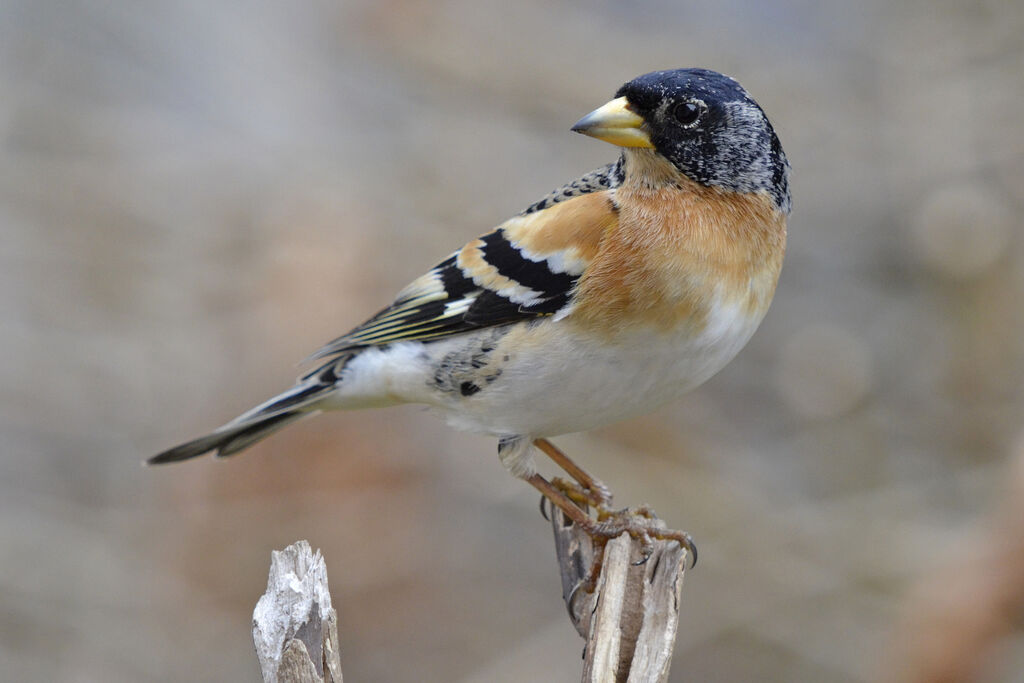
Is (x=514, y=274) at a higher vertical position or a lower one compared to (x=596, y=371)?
higher

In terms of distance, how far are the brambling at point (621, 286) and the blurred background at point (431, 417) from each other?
1571 mm

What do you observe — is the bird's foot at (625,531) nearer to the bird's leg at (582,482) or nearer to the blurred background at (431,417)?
the bird's leg at (582,482)

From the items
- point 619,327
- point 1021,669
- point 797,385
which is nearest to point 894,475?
point 797,385

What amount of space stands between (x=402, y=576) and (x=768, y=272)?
246 centimetres

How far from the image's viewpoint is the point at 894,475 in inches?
179

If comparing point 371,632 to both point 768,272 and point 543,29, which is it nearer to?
point 768,272

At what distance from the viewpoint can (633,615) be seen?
7.41 ft

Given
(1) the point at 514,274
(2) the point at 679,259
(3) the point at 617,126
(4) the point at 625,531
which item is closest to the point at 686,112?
(3) the point at 617,126

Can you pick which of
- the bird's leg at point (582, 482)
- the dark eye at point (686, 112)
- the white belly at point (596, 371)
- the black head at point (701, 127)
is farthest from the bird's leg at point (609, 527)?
the dark eye at point (686, 112)

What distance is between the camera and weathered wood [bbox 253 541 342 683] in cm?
187

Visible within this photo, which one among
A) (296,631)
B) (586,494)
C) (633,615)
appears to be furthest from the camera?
(586,494)

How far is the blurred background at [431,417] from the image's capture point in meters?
4.21

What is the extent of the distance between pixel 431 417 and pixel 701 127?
2.33 metres

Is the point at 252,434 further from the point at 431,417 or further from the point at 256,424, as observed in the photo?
the point at 431,417
